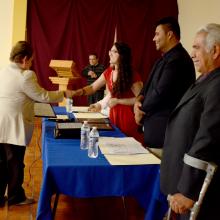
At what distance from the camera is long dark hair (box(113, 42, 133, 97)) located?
281 centimetres

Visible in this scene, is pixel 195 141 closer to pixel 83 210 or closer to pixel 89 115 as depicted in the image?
pixel 83 210

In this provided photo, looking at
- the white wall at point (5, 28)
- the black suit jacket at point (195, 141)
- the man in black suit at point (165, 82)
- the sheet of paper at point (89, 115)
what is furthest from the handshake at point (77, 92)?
the white wall at point (5, 28)

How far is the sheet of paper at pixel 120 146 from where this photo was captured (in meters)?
1.92

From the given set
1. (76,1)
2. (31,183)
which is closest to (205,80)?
(31,183)

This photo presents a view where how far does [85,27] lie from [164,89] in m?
5.13

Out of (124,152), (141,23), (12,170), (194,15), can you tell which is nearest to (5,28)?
(141,23)

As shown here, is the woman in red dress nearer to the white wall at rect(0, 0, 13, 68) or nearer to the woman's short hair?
the woman's short hair

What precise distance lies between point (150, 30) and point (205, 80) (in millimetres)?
6206

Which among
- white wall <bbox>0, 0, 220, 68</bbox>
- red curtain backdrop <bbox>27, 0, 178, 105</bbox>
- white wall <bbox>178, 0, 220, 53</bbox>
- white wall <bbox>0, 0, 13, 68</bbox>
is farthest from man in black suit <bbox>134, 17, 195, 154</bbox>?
white wall <bbox>0, 0, 13, 68</bbox>

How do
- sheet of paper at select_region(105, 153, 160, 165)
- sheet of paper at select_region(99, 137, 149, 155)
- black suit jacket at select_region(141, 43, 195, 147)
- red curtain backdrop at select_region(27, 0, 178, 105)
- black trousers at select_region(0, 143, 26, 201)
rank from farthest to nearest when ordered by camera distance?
red curtain backdrop at select_region(27, 0, 178, 105) < black trousers at select_region(0, 143, 26, 201) < black suit jacket at select_region(141, 43, 195, 147) < sheet of paper at select_region(99, 137, 149, 155) < sheet of paper at select_region(105, 153, 160, 165)

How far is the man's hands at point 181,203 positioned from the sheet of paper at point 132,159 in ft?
1.46

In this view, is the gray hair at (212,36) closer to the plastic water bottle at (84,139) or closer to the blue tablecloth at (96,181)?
the blue tablecloth at (96,181)

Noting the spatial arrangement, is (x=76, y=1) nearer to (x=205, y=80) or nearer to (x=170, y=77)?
(x=170, y=77)

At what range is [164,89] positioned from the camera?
2223 millimetres
